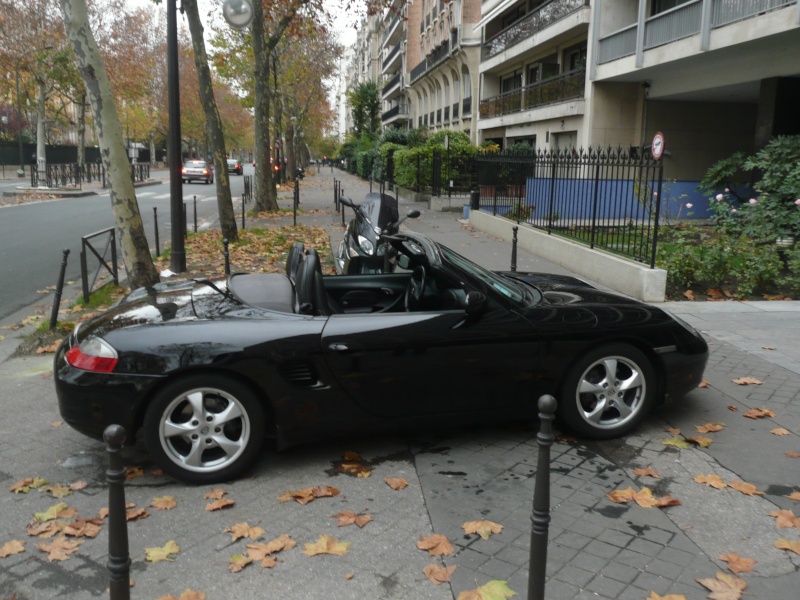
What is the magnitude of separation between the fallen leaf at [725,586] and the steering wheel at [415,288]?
100 inches

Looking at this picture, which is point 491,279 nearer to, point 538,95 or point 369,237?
point 369,237

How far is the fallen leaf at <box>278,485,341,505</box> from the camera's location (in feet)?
14.0

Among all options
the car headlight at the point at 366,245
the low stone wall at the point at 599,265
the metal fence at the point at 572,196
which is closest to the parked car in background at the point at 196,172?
the metal fence at the point at 572,196

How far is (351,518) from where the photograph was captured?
401 centimetres

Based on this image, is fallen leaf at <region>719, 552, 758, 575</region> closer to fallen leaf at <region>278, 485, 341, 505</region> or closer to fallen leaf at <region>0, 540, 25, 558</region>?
fallen leaf at <region>278, 485, 341, 505</region>

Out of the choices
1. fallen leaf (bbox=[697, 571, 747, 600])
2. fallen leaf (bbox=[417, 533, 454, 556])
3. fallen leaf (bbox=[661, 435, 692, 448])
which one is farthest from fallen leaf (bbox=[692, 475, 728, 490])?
fallen leaf (bbox=[417, 533, 454, 556])

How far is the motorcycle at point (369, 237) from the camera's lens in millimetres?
9984

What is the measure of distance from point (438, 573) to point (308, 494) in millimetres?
1100

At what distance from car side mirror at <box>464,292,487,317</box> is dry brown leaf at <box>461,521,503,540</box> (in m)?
1.34

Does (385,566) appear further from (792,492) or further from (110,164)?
(110,164)

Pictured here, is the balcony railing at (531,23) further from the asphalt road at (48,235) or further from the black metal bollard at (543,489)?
the black metal bollard at (543,489)

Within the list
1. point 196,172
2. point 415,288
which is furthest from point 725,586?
point 196,172

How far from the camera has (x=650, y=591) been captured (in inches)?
131

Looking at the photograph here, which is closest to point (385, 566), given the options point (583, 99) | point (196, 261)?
point (196, 261)
